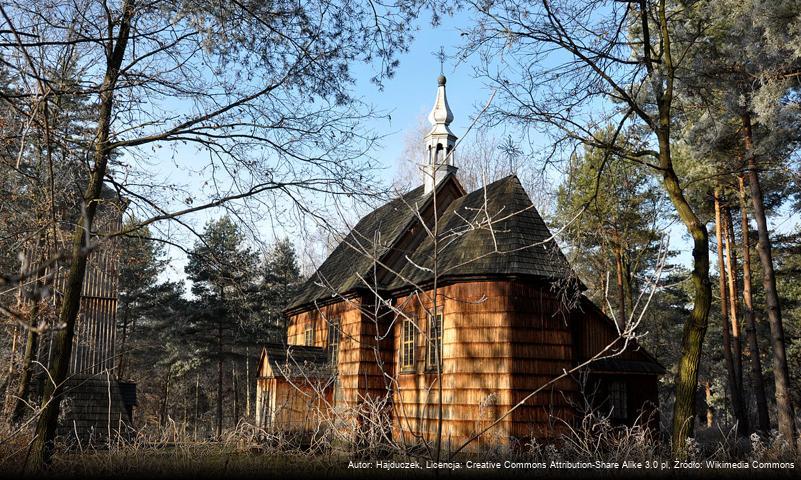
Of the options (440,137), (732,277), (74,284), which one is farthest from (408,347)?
(732,277)

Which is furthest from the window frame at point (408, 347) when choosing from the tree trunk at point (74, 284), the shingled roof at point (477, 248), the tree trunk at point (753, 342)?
the tree trunk at point (753, 342)

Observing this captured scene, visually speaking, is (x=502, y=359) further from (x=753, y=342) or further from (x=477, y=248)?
(x=753, y=342)

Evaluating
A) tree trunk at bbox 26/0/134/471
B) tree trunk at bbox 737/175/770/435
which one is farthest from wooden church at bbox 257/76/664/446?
tree trunk at bbox 737/175/770/435

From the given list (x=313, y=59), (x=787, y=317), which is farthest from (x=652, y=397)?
(x=787, y=317)

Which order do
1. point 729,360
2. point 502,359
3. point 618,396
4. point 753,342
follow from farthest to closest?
1. point 729,360
2. point 753,342
3. point 618,396
4. point 502,359

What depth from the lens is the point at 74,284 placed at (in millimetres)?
8414

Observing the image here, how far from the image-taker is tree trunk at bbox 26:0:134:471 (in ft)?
25.3

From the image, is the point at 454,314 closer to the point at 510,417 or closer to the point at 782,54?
the point at 510,417

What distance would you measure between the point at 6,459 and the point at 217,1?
263 inches

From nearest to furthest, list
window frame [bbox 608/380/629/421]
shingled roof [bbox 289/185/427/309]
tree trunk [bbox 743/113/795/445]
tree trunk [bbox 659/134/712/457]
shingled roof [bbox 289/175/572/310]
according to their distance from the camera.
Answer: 1. tree trunk [bbox 659/134/712/457]
2. shingled roof [bbox 289/175/572/310]
3. tree trunk [bbox 743/113/795/445]
4. window frame [bbox 608/380/629/421]
5. shingled roof [bbox 289/185/427/309]

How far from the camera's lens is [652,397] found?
659 inches

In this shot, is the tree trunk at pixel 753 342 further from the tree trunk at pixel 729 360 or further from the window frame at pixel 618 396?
the window frame at pixel 618 396

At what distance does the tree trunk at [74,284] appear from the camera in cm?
772

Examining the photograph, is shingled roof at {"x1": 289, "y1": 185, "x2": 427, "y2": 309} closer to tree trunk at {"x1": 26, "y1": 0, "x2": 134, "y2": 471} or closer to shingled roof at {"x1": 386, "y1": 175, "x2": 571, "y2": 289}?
shingled roof at {"x1": 386, "y1": 175, "x2": 571, "y2": 289}
